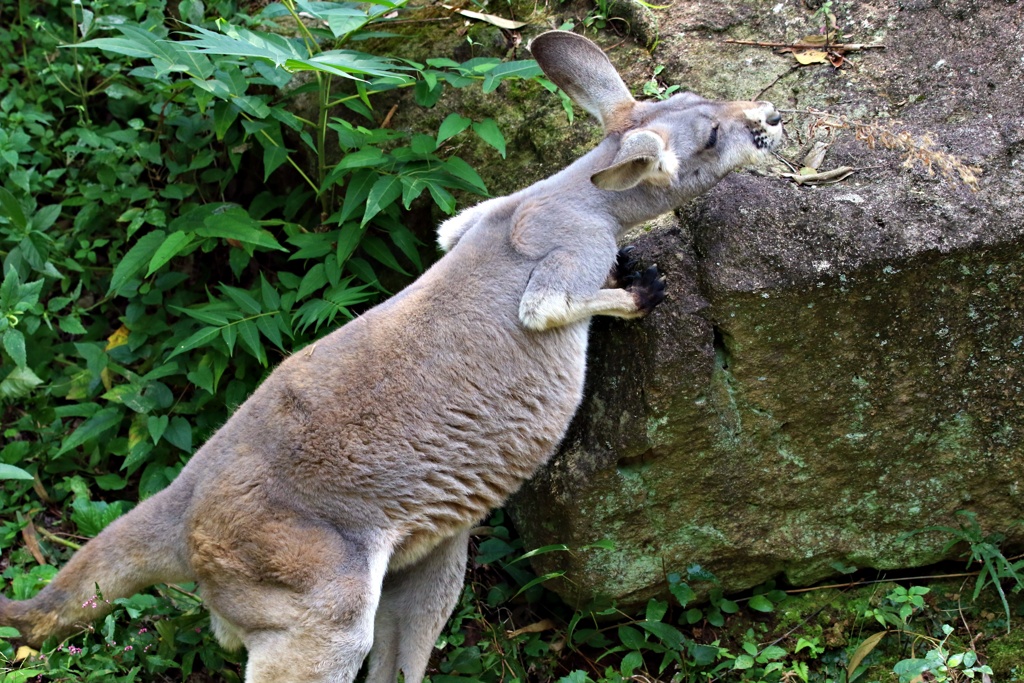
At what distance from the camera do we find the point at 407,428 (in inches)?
178

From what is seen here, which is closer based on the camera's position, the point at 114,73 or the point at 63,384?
the point at 63,384

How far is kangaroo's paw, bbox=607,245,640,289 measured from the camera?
4867 mm

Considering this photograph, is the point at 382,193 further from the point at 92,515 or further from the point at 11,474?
the point at 92,515

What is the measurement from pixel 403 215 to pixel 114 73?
238cm

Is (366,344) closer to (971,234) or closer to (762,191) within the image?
(762,191)

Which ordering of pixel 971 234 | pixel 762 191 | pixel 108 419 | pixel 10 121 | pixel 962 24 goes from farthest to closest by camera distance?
pixel 10 121, pixel 108 419, pixel 962 24, pixel 762 191, pixel 971 234

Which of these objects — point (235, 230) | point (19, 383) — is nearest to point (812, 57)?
point (235, 230)

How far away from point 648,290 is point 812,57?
1.87 meters

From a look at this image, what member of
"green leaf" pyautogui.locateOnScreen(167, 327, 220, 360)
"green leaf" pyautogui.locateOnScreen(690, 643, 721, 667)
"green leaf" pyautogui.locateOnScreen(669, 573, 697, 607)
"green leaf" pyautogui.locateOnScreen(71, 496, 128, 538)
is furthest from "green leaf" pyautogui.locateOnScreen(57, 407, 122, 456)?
"green leaf" pyautogui.locateOnScreen(690, 643, 721, 667)

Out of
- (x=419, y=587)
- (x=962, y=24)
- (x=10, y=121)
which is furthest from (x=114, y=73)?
(x=962, y=24)

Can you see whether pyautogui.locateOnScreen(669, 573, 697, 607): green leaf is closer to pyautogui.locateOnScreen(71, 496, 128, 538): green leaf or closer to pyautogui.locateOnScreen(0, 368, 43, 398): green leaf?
pyautogui.locateOnScreen(71, 496, 128, 538): green leaf

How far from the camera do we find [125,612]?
5340 millimetres

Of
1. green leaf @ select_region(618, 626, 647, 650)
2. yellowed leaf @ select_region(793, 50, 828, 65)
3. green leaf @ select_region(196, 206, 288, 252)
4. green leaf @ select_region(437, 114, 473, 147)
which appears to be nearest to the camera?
green leaf @ select_region(618, 626, 647, 650)

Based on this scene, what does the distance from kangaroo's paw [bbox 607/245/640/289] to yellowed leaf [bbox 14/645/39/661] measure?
3446mm
